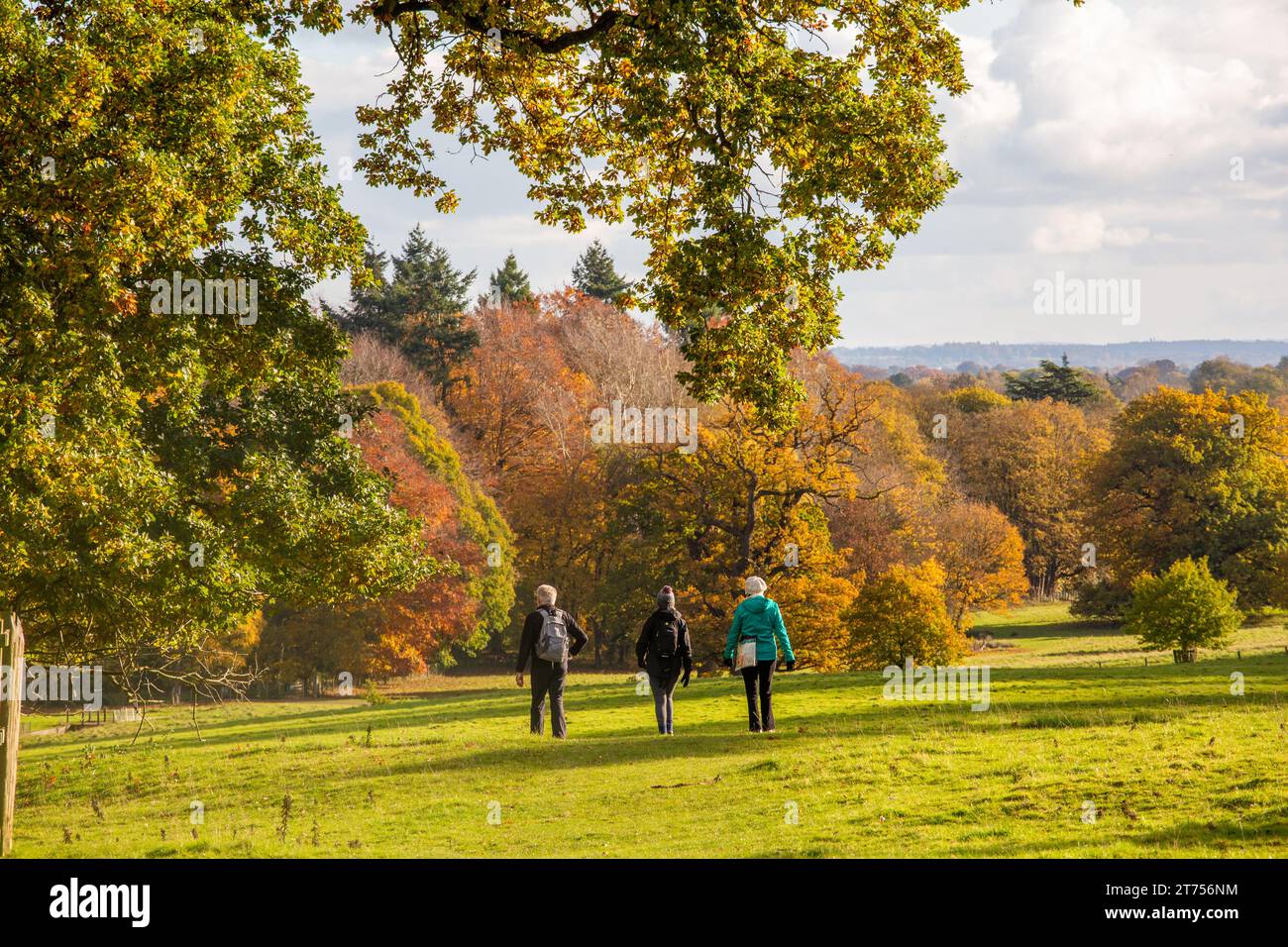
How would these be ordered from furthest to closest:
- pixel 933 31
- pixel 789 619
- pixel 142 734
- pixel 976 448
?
pixel 976 448, pixel 789 619, pixel 142 734, pixel 933 31

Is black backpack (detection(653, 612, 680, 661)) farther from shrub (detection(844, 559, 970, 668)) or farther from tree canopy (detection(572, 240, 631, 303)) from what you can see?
tree canopy (detection(572, 240, 631, 303))

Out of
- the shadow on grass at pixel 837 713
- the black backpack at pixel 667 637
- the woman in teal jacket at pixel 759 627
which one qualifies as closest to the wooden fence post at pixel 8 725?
the shadow on grass at pixel 837 713

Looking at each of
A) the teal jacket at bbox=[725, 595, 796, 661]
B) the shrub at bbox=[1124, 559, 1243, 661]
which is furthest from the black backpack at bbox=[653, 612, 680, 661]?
the shrub at bbox=[1124, 559, 1243, 661]

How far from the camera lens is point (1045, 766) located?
14.1 m

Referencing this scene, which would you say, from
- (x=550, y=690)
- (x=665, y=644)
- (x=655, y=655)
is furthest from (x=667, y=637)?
(x=550, y=690)

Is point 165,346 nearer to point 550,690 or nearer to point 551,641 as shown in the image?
point 551,641

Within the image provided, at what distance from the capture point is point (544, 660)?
17.7m

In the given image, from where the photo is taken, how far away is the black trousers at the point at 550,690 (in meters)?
18.0

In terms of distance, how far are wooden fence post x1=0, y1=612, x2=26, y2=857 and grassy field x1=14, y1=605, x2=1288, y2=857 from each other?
597 mm

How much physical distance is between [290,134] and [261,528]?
20.8ft

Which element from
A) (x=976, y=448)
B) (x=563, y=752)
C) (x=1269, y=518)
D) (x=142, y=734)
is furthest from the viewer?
(x=976, y=448)

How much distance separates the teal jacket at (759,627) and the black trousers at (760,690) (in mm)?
374
